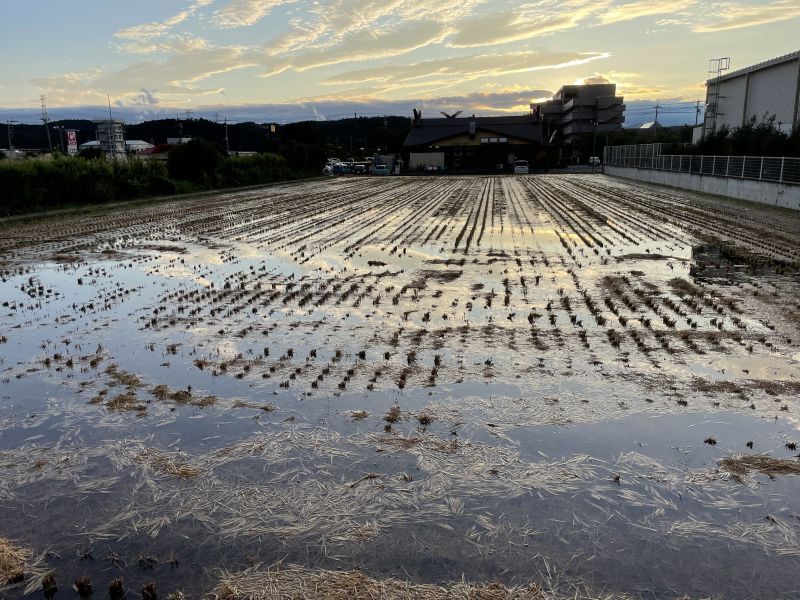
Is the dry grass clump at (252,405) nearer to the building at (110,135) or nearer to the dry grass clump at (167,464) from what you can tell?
the dry grass clump at (167,464)

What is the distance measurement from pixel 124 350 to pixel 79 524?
11.2 ft

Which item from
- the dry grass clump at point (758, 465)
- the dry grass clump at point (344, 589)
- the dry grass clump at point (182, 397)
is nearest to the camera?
the dry grass clump at point (344, 589)

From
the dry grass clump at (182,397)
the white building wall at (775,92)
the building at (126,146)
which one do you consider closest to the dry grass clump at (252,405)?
the dry grass clump at (182,397)

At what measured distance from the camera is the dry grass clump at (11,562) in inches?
124

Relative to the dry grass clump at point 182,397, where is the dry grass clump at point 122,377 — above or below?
above

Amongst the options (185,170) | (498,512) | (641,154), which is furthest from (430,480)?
(641,154)

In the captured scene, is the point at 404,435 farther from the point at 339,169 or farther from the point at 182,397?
the point at 339,169

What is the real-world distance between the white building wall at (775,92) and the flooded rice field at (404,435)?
2775cm

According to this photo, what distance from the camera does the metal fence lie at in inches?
823

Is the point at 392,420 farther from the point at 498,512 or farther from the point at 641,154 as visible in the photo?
the point at 641,154

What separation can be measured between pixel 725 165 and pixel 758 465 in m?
26.4

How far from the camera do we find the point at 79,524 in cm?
358

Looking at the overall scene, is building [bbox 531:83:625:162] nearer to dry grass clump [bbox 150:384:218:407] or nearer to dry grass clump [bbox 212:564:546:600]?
dry grass clump [bbox 150:384:218:407]

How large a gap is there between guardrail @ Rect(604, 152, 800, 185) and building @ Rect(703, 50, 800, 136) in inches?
208
